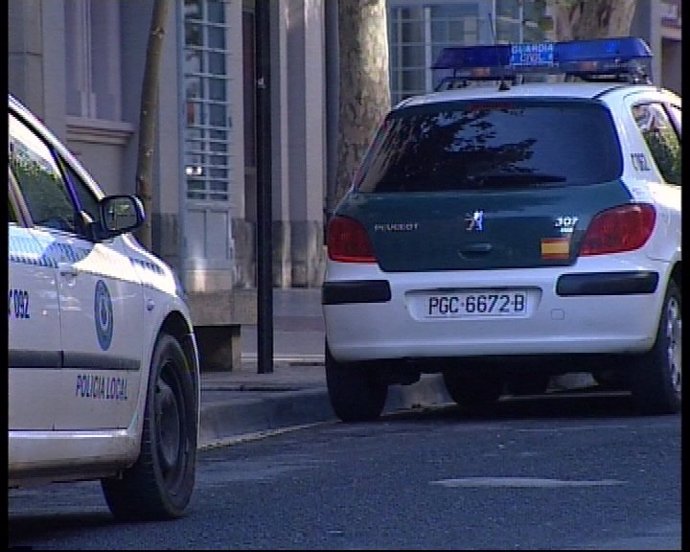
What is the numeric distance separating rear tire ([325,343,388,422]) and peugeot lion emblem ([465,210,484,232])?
953mm

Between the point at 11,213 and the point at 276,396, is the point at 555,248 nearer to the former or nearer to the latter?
the point at 276,396

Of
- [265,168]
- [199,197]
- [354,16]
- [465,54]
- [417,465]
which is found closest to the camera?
[417,465]

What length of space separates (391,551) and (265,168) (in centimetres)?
731

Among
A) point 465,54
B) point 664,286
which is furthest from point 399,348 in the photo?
point 465,54

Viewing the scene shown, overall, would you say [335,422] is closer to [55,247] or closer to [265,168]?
[265,168]

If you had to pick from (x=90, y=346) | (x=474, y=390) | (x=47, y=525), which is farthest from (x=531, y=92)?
(x=90, y=346)

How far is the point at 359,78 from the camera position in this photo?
15.4m

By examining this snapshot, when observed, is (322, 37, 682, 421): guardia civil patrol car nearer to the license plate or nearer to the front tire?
the license plate

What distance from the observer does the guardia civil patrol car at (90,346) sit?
6594 mm

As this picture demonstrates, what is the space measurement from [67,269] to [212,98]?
51.1 ft

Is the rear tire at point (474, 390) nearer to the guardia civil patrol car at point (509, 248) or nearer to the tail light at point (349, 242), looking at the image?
the guardia civil patrol car at point (509, 248)

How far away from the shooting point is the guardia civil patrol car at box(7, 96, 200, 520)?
6.59m

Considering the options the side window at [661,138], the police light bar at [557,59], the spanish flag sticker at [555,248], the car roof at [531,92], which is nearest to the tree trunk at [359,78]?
the police light bar at [557,59]

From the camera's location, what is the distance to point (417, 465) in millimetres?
9055
